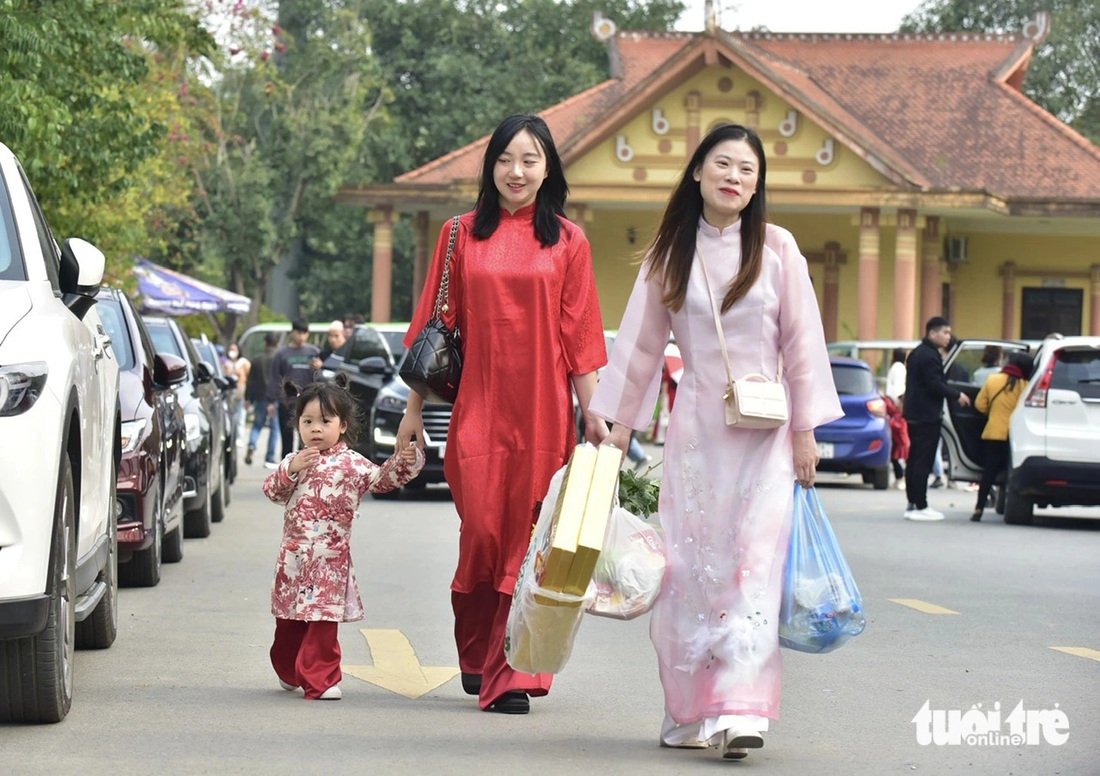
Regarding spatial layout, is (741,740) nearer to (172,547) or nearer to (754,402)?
(754,402)

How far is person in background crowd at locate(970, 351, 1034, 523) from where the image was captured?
1750 cm

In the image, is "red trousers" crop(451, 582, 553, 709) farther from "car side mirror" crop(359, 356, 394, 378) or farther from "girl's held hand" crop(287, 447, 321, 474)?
"car side mirror" crop(359, 356, 394, 378)

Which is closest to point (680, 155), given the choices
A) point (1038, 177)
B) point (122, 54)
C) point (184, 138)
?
point (1038, 177)

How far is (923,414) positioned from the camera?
17531 millimetres

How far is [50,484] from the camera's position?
571cm

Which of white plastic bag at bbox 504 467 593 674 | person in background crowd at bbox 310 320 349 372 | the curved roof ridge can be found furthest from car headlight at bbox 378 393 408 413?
the curved roof ridge

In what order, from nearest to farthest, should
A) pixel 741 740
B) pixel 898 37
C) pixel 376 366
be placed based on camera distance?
pixel 741 740 → pixel 376 366 → pixel 898 37

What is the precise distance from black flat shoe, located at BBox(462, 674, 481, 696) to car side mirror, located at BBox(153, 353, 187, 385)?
4.80 metres

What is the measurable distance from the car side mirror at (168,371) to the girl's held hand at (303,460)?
449cm

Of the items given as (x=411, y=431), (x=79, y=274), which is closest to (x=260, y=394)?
(x=79, y=274)

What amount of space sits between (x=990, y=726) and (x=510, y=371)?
2.01m

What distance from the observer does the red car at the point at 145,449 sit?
1020 cm

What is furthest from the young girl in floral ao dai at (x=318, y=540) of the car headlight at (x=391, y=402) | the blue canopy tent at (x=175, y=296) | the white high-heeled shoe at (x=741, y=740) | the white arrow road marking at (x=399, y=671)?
the blue canopy tent at (x=175, y=296)

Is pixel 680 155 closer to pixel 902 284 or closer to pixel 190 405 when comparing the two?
pixel 902 284
